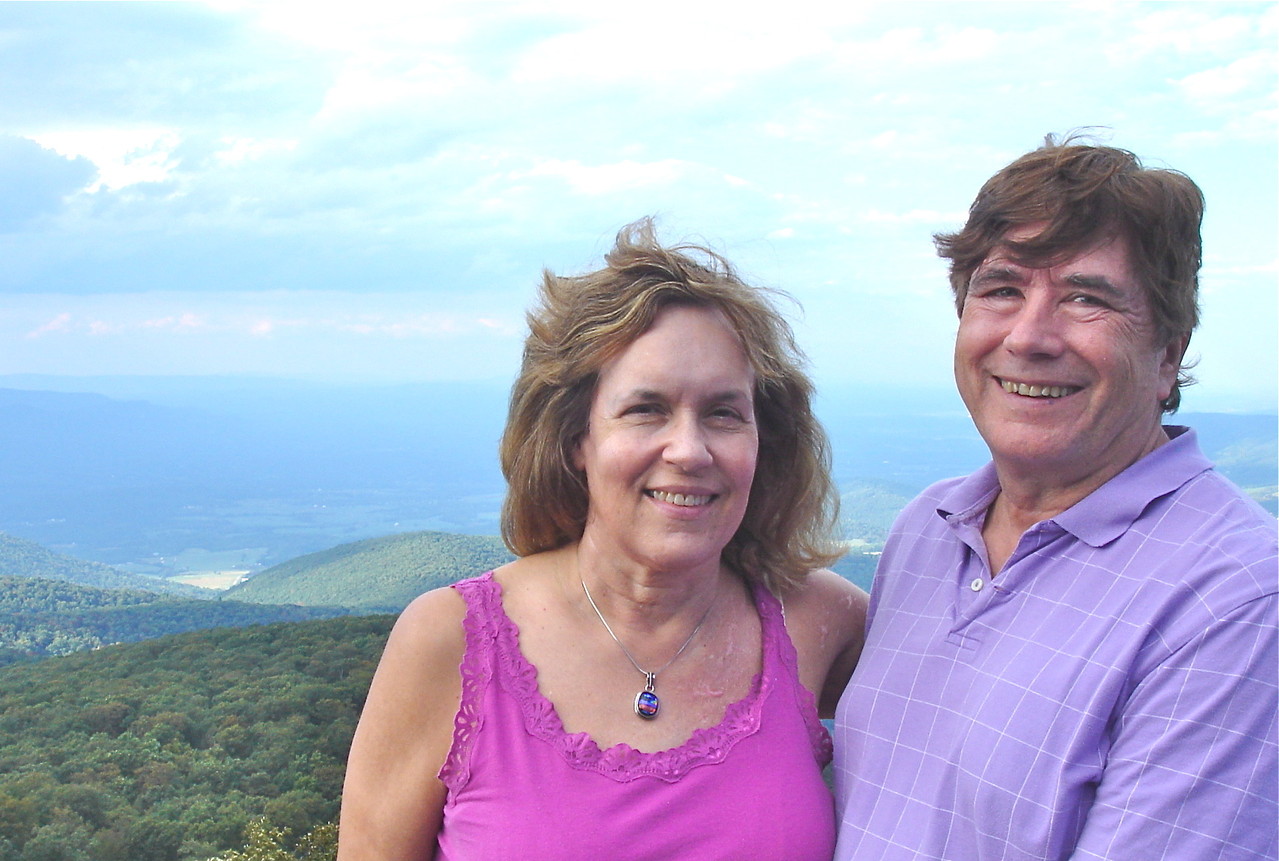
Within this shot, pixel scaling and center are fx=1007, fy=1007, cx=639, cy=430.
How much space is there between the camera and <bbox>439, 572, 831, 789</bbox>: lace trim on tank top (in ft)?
8.73

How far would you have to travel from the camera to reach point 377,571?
316 inches

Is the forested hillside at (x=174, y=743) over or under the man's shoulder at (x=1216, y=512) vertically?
under

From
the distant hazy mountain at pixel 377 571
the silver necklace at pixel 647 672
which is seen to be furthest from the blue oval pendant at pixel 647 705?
the distant hazy mountain at pixel 377 571

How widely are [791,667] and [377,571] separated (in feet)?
18.5

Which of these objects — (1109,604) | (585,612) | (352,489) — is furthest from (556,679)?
(352,489)

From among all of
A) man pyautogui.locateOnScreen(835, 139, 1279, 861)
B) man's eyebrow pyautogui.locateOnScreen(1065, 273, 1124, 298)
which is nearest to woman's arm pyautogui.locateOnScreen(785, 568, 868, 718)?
man pyautogui.locateOnScreen(835, 139, 1279, 861)

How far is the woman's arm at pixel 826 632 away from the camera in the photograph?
311 cm

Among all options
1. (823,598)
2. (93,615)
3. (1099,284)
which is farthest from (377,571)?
(1099,284)

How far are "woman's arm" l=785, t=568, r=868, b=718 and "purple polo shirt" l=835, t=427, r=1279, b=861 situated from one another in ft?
0.98

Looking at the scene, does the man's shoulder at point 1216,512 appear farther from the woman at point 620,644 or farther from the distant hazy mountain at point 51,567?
the distant hazy mountain at point 51,567

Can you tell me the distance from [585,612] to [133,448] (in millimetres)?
40856

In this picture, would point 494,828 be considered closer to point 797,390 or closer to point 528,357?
point 528,357

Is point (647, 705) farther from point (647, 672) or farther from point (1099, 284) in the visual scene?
point (1099, 284)

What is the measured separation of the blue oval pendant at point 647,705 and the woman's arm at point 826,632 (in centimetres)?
51
